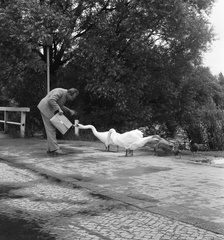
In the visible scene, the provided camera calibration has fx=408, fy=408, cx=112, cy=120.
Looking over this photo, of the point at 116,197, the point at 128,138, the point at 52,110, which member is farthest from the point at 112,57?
the point at 116,197

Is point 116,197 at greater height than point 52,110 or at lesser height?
lesser

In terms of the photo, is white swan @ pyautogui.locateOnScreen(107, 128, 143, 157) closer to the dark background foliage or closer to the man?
the man

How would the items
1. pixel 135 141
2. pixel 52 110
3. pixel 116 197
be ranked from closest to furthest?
1. pixel 116 197
2. pixel 135 141
3. pixel 52 110

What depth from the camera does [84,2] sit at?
702 inches

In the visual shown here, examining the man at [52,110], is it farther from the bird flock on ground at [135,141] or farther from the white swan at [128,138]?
the white swan at [128,138]

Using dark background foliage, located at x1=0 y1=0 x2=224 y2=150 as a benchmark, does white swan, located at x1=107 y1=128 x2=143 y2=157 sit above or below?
below

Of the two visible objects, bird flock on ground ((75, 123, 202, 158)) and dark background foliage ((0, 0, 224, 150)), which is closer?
bird flock on ground ((75, 123, 202, 158))

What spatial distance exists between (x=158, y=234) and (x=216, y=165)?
4686 mm

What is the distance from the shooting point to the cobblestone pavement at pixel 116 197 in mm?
4336

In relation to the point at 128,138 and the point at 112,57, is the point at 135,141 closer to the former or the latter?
the point at 128,138

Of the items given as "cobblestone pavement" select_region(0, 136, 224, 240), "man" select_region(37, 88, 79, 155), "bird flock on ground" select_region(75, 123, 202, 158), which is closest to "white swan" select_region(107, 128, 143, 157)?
"bird flock on ground" select_region(75, 123, 202, 158)

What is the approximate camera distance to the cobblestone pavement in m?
4.34

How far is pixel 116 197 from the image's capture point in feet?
18.9

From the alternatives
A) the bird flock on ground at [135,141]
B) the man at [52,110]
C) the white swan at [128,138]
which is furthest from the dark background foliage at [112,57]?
the white swan at [128,138]
